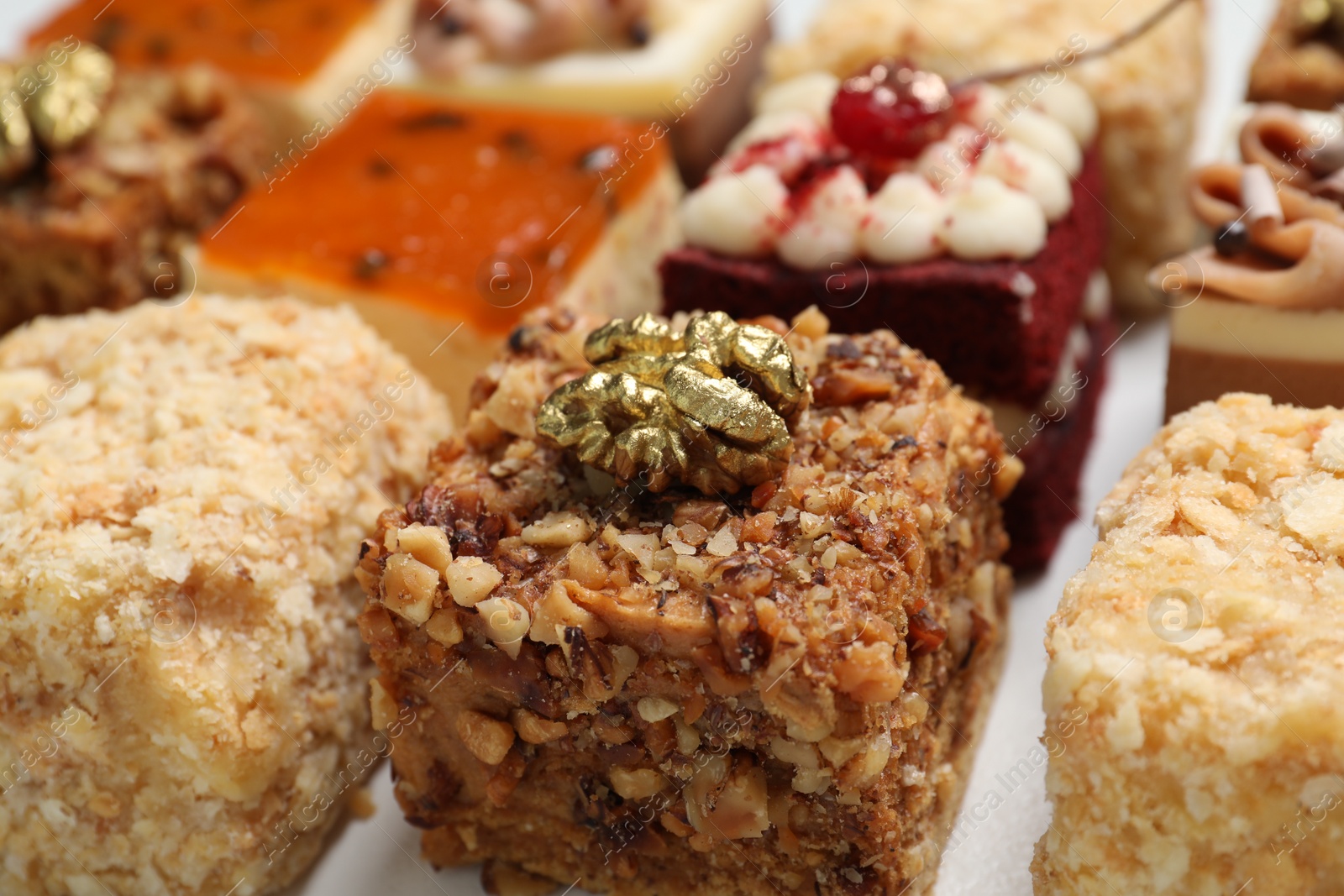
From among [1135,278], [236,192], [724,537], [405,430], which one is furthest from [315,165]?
[1135,278]

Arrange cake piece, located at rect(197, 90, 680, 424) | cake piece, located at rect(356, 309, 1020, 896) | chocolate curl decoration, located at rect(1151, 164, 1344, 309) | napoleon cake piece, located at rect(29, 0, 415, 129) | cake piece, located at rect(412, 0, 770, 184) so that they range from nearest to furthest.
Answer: cake piece, located at rect(356, 309, 1020, 896) < chocolate curl decoration, located at rect(1151, 164, 1344, 309) < cake piece, located at rect(197, 90, 680, 424) < cake piece, located at rect(412, 0, 770, 184) < napoleon cake piece, located at rect(29, 0, 415, 129)

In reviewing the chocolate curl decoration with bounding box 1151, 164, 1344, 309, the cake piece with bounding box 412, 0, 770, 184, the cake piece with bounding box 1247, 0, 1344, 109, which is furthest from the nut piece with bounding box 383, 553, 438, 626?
the cake piece with bounding box 1247, 0, 1344, 109

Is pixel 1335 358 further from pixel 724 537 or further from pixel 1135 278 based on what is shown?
pixel 724 537

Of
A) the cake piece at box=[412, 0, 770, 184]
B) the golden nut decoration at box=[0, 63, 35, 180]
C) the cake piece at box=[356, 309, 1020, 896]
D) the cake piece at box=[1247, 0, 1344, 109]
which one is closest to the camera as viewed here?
the cake piece at box=[356, 309, 1020, 896]

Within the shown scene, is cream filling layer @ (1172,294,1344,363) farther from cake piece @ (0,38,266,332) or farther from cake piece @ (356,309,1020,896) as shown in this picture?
cake piece @ (0,38,266,332)

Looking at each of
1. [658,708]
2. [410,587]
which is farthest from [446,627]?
[658,708]

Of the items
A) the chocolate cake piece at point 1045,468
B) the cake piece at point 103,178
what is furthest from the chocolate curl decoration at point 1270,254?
the cake piece at point 103,178
